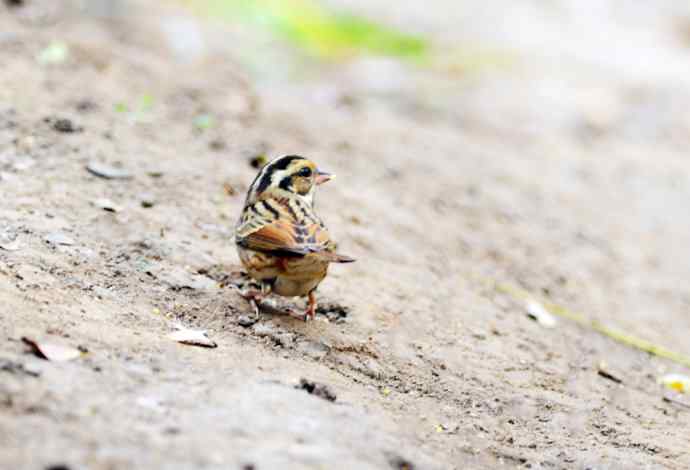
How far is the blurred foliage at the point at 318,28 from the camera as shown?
13.5 metres

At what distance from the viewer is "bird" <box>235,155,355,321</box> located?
5.59m

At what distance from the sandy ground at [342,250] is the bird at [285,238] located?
0.26 meters

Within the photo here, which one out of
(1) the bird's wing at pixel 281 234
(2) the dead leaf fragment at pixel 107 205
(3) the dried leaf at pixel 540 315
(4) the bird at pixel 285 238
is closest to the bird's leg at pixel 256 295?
(4) the bird at pixel 285 238

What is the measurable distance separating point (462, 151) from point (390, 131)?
33.0 inches

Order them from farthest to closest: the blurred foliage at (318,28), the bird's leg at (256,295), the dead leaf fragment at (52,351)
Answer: the blurred foliage at (318,28) < the bird's leg at (256,295) < the dead leaf fragment at (52,351)

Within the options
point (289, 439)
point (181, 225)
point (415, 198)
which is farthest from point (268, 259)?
point (415, 198)

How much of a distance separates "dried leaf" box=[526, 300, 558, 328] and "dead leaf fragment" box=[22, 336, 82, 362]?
3911 mm

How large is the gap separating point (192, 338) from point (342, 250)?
2.31 meters

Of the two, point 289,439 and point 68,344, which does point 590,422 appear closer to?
point 289,439

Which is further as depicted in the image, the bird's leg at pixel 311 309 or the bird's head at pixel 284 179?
the bird's head at pixel 284 179

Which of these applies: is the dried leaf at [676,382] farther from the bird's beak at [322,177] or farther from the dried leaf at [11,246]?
the dried leaf at [11,246]

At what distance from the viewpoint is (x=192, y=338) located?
5.18 m

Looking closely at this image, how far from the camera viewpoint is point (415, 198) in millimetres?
8883

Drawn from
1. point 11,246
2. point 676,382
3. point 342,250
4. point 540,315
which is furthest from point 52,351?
point 676,382
